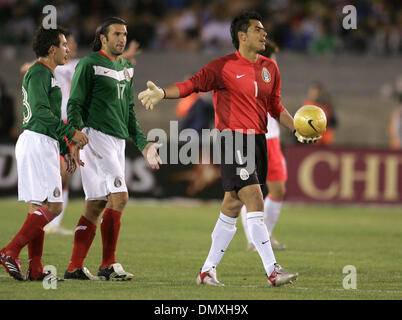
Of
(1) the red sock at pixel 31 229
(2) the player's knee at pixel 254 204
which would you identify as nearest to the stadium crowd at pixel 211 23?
(2) the player's knee at pixel 254 204

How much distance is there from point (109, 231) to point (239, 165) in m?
1.36

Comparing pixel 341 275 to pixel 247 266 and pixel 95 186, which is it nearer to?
pixel 247 266

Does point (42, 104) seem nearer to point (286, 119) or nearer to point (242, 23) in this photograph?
point (242, 23)

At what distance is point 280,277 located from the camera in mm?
7363

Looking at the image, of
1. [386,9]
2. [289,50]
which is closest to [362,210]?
[289,50]

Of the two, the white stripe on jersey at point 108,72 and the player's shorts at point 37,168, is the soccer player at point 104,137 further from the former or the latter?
the player's shorts at point 37,168

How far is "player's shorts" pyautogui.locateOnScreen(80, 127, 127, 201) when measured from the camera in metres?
7.74

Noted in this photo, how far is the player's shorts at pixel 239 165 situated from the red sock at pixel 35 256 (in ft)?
5.73

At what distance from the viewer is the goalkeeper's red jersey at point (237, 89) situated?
305 inches

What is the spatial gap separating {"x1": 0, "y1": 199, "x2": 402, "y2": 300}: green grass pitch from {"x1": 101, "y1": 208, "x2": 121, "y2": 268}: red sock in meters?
0.34

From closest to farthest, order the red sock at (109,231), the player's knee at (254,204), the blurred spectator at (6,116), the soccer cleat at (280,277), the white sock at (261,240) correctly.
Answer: the soccer cleat at (280,277), the white sock at (261,240), the player's knee at (254,204), the red sock at (109,231), the blurred spectator at (6,116)

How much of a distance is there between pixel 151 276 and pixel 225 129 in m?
1.62

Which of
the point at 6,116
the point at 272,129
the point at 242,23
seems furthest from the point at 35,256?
the point at 6,116

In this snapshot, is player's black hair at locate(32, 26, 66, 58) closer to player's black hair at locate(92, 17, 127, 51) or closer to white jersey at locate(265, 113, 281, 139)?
player's black hair at locate(92, 17, 127, 51)
